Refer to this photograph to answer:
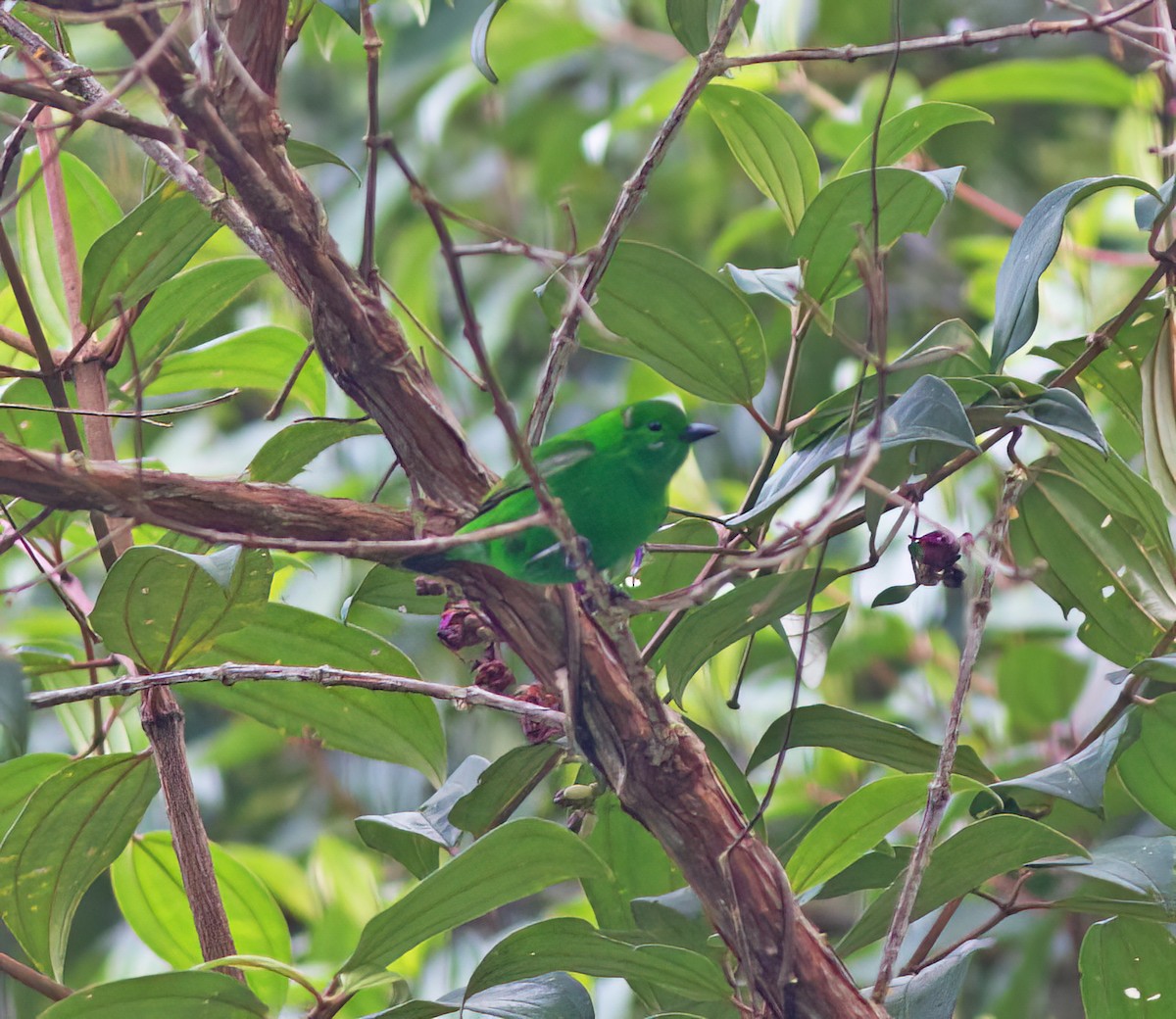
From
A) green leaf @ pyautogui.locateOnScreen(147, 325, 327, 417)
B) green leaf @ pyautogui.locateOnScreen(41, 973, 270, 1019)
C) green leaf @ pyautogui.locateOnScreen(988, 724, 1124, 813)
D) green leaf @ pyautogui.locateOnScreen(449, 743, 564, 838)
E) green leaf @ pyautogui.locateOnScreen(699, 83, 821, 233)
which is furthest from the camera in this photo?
green leaf @ pyautogui.locateOnScreen(147, 325, 327, 417)

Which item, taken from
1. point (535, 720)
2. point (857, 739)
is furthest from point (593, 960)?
point (857, 739)

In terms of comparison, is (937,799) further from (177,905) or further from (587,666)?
(177,905)

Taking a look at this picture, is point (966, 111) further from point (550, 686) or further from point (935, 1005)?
point (935, 1005)

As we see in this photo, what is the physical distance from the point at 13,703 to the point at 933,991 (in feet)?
2.33

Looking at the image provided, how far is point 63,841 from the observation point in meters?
1.01

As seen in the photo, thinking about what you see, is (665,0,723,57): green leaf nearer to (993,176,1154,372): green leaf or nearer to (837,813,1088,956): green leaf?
(993,176,1154,372): green leaf

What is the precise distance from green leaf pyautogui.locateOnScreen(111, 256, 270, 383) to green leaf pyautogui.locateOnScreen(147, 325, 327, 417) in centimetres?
4

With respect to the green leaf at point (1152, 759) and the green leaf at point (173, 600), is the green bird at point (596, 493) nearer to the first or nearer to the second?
the green leaf at point (173, 600)

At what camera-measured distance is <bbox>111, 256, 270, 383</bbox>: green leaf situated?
1.19m

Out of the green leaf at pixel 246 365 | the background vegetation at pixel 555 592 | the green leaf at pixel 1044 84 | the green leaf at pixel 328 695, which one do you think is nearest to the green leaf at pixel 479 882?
the background vegetation at pixel 555 592

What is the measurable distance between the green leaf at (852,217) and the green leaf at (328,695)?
511mm

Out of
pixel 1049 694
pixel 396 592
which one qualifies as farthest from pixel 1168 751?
pixel 1049 694

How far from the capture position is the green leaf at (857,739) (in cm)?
102

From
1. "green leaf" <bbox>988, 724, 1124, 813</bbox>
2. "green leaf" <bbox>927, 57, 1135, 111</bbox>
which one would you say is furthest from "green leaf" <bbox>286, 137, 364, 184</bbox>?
"green leaf" <bbox>927, 57, 1135, 111</bbox>
